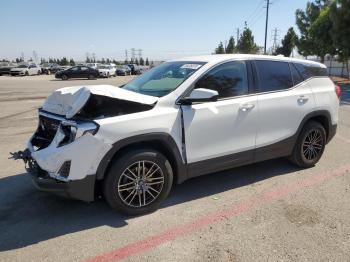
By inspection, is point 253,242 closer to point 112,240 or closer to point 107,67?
point 112,240

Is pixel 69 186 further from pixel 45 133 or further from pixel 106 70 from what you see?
pixel 106 70

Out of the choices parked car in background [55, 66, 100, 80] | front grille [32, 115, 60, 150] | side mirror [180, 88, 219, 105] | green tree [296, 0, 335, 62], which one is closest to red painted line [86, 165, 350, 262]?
side mirror [180, 88, 219, 105]

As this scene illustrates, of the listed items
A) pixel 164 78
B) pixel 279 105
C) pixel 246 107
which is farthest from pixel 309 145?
pixel 164 78

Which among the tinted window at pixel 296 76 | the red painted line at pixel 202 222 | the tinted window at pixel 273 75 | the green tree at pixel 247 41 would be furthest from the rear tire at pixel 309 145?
the green tree at pixel 247 41

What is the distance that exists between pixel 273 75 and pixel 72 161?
311 cm

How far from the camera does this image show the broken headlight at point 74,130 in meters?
3.80

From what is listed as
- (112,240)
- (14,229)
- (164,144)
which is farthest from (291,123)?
(14,229)

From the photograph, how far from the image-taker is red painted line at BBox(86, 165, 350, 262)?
11.5 feet

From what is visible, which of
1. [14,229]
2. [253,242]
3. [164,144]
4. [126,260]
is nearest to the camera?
[126,260]

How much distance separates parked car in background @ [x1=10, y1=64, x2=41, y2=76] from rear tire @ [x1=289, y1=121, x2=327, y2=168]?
141ft

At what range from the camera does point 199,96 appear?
14.1 ft

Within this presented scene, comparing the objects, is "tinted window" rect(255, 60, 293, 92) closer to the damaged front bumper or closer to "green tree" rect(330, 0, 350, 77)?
the damaged front bumper

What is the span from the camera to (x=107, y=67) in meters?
44.0

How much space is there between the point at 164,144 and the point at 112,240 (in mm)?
1204
